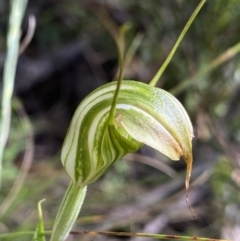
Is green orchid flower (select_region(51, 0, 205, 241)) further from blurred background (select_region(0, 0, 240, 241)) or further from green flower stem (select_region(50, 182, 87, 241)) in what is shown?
blurred background (select_region(0, 0, 240, 241))

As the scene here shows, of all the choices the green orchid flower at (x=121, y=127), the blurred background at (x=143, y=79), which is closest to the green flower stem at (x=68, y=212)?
the green orchid flower at (x=121, y=127)

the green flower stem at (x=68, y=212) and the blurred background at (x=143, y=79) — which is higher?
the green flower stem at (x=68, y=212)

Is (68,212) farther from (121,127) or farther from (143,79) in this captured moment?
(143,79)

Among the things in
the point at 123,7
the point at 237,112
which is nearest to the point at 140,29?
the point at 123,7

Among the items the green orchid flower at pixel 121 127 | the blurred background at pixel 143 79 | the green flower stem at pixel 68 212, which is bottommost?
the blurred background at pixel 143 79

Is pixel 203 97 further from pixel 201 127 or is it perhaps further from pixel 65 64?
pixel 65 64

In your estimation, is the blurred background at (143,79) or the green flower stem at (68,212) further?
the blurred background at (143,79)

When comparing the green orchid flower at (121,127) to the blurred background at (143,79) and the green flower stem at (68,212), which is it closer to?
the green flower stem at (68,212)

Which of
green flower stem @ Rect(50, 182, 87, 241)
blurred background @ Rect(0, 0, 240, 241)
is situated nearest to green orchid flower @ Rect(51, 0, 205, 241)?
green flower stem @ Rect(50, 182, 87, 241)
